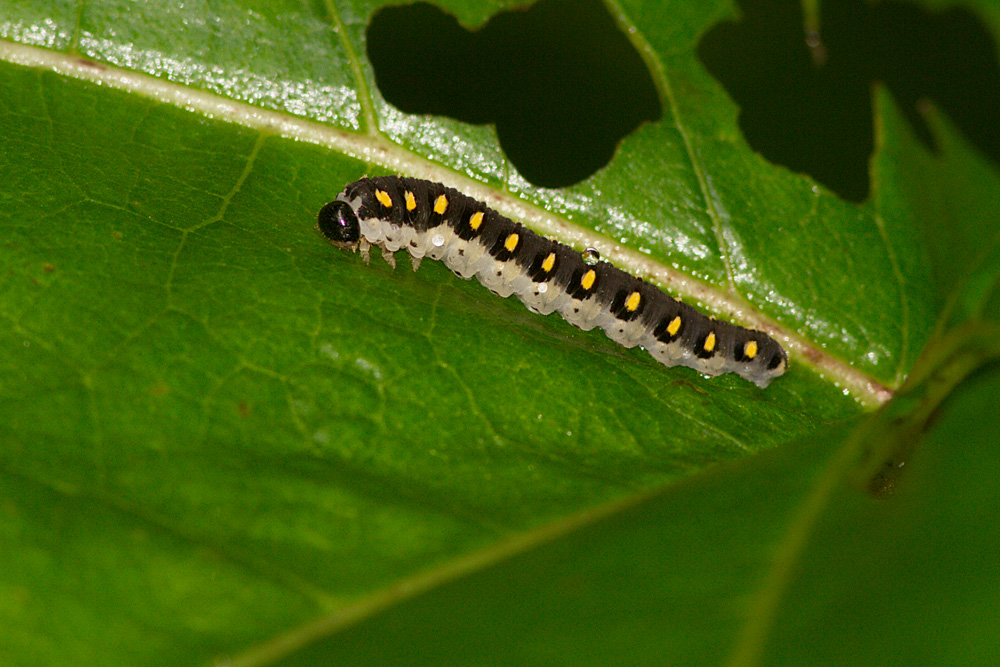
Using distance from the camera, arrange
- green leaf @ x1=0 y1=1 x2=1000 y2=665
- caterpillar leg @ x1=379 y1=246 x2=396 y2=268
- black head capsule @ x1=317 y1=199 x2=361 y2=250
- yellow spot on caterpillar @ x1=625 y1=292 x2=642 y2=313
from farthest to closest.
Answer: caterpillar leg @ x1=379 y1=246 x2=396 y2=268
yellow spot on caterpillar @ x1=625 y1=292 x2=642 y2=313
black head capsule @ x1=317 y1=199 x2=361 y2=250
green leaf @ x1=0 y1=1 x2=1000 y2=665

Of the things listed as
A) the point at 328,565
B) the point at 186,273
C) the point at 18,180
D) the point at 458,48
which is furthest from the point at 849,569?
the point at 18,180

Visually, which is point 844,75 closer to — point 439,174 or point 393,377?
point 439,174

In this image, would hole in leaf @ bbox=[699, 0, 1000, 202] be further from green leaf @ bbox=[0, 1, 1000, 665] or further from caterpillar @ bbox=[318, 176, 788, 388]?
caterpillar @ bbox=[318, 176, 788, 388]

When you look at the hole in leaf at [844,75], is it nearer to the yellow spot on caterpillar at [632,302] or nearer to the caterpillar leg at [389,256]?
the yellow spot on caterpillar at [632,302]

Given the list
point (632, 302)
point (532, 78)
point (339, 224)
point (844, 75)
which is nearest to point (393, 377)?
point (339, 224)

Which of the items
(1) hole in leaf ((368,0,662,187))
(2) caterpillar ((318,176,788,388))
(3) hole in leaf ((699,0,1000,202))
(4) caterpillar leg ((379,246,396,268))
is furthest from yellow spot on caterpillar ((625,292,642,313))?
(4) caterpillar leg ((379,246,396,268))

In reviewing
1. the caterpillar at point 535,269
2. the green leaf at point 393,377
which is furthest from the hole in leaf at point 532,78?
the caterpillar at point 535,269

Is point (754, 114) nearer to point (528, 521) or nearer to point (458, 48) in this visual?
point (458, 48)
